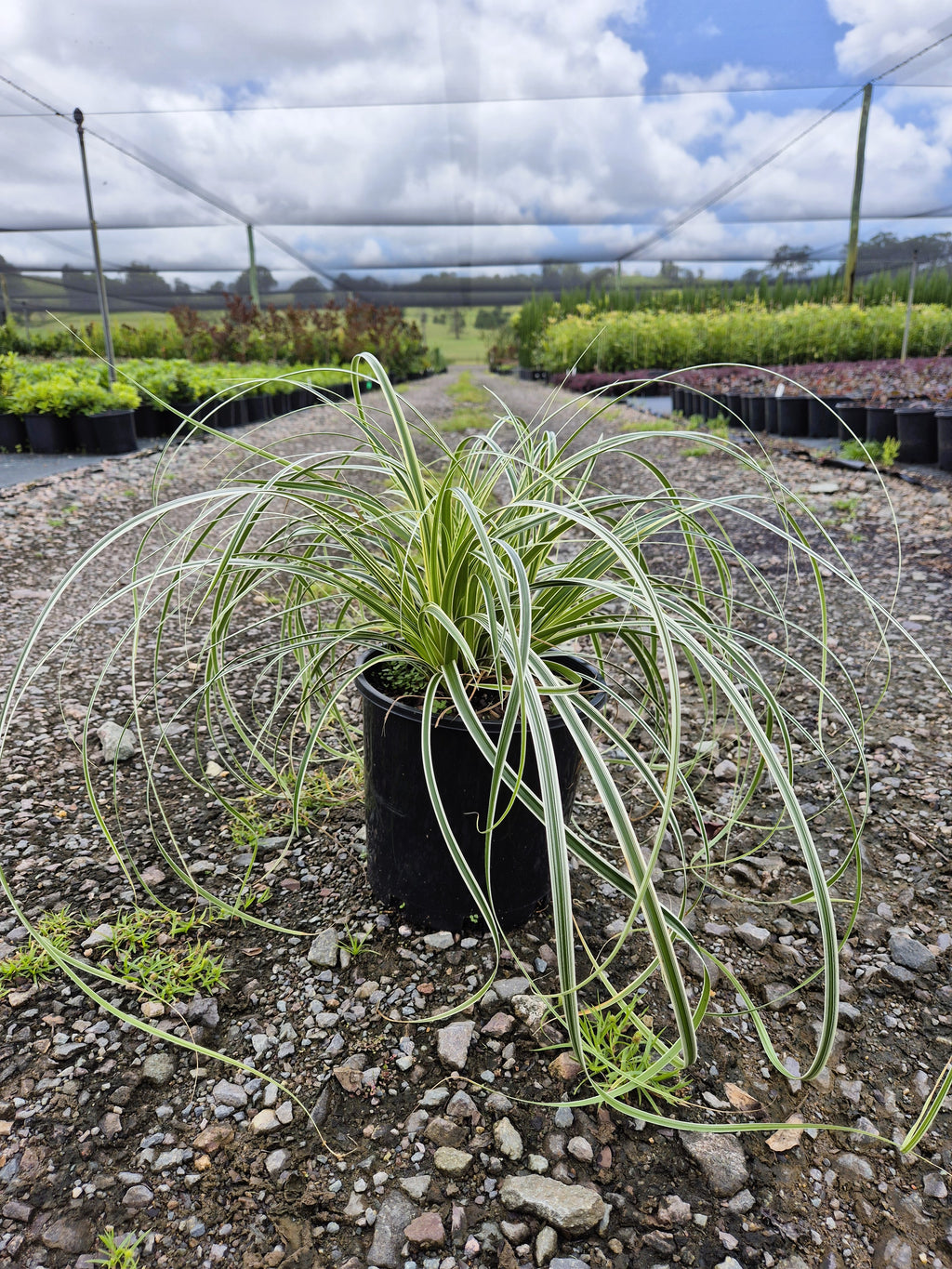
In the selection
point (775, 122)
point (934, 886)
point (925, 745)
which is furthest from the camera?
point (775, 122)

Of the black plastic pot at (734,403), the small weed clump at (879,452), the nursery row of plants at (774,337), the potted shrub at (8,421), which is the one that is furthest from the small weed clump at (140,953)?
the nursery row of plants at (774,337)

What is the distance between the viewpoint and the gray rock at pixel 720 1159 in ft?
2.45

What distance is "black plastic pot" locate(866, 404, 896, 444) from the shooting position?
14.6ft

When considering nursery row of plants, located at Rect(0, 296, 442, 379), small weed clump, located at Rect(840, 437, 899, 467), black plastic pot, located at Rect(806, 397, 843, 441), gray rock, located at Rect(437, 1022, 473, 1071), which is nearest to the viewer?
gray rock, located at Rect(437, 1022, 473, 1071)

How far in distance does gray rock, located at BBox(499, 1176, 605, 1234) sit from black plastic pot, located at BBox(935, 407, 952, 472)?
149 inches

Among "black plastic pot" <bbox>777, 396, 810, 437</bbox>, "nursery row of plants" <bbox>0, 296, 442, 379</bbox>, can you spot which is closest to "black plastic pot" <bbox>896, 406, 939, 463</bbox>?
"black plastic pot" <bbox>777, 396, 810, 437</bbox>

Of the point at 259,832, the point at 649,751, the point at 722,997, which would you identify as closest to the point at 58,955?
the point at 259,832

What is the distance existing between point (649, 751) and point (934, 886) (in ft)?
1.78

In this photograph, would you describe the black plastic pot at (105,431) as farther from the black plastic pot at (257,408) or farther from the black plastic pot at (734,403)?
the black plastic pot at (734,403)

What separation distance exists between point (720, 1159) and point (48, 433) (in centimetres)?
481

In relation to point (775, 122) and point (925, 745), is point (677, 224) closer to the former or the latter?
point (775, 122)

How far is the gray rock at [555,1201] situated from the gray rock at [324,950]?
339 millimetres

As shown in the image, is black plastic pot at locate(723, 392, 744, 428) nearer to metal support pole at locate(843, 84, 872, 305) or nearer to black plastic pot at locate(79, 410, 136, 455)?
black plastic pot at locate(79, 410, 136, 455)

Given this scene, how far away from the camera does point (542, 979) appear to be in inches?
38.2
